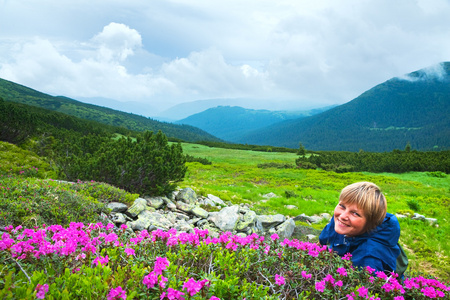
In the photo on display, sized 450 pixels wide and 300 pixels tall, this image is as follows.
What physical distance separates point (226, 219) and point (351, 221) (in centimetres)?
463

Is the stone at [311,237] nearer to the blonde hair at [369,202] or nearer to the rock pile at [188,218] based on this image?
the rock pile at [188,218]

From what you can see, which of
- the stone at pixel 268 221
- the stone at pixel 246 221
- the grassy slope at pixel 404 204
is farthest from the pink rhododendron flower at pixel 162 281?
the grassy slope at pixel 404 204

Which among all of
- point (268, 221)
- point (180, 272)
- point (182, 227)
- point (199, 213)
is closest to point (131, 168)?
point (199, 213)

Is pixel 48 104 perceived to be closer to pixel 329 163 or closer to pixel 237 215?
pixel 329 163

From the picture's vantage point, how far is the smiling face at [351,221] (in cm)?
337

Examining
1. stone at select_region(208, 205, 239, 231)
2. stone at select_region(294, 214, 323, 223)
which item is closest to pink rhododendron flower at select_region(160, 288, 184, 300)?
stone at select_region(208, 205, 239, 231)

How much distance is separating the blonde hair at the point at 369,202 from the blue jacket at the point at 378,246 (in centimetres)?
10

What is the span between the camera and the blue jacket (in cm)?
308

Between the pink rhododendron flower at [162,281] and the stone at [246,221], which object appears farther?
the stone at [246,221]

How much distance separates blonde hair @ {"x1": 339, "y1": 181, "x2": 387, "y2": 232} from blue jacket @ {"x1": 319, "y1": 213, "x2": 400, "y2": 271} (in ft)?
0.34

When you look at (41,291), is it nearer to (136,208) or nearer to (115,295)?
(115,295)

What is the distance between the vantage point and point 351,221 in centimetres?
339

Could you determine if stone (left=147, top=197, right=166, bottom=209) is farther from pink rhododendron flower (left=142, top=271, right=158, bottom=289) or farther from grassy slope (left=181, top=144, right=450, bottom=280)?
pink rhododendron flower (left=142, top=271, right=158, bottom=289)

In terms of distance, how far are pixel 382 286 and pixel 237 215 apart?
17.8 feet
